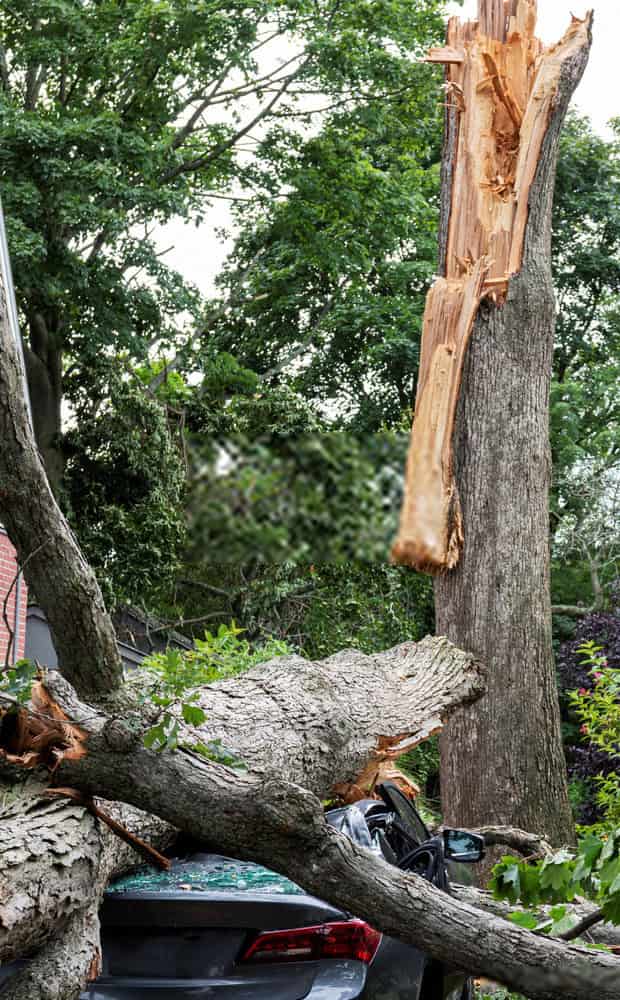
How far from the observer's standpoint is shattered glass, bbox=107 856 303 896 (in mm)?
2973

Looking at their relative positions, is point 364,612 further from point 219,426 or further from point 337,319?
point 337,319

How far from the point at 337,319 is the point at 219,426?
3454 mm

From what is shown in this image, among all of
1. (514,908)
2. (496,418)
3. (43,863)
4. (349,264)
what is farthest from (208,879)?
(349,264)

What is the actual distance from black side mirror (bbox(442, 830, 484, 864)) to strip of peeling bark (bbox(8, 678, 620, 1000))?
1.28 m

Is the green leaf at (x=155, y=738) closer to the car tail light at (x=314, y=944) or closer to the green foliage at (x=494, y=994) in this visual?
the car tail light at (x=314, y=944)

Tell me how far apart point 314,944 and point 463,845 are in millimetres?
1271

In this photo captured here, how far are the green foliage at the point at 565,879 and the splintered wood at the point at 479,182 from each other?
11.8 feet

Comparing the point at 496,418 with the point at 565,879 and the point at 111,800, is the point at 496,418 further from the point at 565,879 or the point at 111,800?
the point at 111,800

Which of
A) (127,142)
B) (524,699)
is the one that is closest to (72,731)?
(524,699)

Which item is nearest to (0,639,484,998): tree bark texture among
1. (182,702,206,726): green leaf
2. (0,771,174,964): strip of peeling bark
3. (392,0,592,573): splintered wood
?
(0,771,174,964): strip of peeling bark

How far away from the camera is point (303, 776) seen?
165 inches

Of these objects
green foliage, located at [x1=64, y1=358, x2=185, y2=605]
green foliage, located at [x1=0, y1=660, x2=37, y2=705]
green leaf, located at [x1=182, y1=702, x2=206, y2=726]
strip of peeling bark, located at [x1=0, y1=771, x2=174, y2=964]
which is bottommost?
strip of peeling bark, located at [x1=0, y1=771, x2=174, y2=964]

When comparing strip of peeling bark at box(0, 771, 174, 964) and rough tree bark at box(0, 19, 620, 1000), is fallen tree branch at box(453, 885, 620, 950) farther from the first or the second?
strip of peeling bark at box(0, 771, 174, 964)

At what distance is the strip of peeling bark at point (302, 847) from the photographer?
8.30 ft
